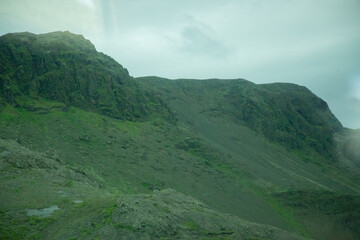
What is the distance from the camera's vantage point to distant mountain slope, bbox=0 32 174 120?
87.6 metres

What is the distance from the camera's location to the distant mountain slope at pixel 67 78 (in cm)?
8762

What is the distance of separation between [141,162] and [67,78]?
127 ft

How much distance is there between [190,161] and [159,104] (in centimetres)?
3324

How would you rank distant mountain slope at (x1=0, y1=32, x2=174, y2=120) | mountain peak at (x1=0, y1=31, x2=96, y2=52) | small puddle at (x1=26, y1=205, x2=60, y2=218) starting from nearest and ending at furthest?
small puddle at (x1=26, y1=205, x2=60, y2=218) → distant mountain slope at (x1=0, y1=32, x2=174, y2=120) → mountain peak at (x1=0, y1=31, x2=96, y2=52)

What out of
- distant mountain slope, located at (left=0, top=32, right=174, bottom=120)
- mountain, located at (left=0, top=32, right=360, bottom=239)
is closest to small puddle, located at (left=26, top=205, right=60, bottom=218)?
mountain, located at (left=0, top=32, right=360, bottom=239)

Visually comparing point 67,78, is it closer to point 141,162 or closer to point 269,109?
point 141,162

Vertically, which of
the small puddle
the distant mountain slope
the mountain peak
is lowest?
the small puddle

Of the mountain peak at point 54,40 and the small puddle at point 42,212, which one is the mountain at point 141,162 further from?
the mountain peak at point 54,40

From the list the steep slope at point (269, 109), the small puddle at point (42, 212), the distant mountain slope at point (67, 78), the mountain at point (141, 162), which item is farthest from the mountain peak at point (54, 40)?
the small puddle at point (42, 212)

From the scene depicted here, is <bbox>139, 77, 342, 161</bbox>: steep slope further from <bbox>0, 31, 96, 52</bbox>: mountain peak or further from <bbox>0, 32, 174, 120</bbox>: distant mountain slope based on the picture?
<bbox>0, 31, 96, 52</bbox>: mountain peak

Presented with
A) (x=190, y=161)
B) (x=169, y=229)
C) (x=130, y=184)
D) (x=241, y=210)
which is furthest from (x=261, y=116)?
(x=169, y=229)

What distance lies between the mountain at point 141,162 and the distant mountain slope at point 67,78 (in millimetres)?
372

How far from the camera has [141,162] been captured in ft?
252

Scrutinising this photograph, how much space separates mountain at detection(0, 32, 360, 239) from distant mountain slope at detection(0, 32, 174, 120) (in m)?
0.37
